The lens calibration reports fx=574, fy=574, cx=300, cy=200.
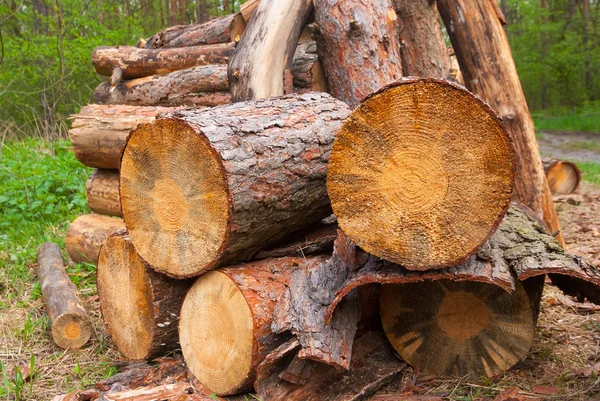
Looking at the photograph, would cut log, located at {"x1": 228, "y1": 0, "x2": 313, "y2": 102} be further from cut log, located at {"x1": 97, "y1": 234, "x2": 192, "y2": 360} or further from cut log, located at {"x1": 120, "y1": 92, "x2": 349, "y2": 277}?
cut log, located at {"x1": 97, "y1": 234, "x2": 192, "y2": 360}

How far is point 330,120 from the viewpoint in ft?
11.2

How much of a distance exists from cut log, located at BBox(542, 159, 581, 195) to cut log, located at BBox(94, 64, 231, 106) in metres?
4.59

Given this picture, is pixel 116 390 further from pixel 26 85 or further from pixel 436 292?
pixel 26 85

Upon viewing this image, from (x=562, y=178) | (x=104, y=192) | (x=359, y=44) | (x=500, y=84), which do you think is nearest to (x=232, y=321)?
(x=359, y=44)

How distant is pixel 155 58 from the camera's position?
233 inches

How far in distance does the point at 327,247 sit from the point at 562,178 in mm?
5294

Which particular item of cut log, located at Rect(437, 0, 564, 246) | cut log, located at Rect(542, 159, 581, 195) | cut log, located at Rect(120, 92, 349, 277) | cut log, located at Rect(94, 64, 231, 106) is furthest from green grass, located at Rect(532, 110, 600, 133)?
cut log, located at Rect(120, 92, 349, 277)

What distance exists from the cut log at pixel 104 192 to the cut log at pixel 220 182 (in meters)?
1.92

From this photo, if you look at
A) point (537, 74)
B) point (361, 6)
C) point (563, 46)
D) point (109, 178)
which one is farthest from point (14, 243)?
point (537, 74)

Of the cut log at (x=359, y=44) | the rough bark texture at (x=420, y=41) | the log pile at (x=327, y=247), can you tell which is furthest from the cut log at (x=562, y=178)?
the log pile at (x=327, y=247)

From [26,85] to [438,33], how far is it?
9.49 metres

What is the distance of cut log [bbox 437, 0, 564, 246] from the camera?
4.73 meters

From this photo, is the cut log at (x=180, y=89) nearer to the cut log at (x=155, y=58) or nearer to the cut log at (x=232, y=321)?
the cut log at (x=155, y=58)

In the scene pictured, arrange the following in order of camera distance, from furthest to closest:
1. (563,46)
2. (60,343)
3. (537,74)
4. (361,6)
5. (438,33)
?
(537,74) → (563,46) → (438,33) → (361,6) → (60,343)
